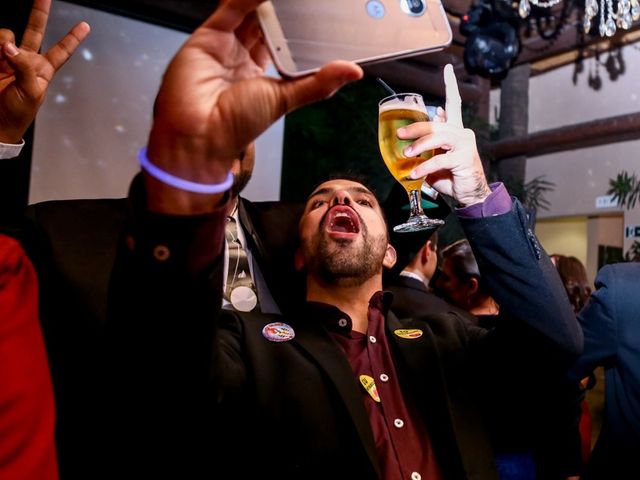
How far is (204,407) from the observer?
0.86 meters

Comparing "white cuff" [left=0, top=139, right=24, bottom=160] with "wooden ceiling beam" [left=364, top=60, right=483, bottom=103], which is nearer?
"white cuff" [left=0, top=139, right=24, bottom=160]

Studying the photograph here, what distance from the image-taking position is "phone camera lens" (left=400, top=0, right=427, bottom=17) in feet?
2.39

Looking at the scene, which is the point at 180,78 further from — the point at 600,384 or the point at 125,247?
the point at 600,384

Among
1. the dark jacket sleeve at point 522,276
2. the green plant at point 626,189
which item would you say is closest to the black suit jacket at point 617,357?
the dark jacket sleeve at point 522,276

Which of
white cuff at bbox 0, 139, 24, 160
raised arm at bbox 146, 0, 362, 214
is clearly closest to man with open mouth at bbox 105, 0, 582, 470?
raised arm at bbox 146, 0, 362, 214

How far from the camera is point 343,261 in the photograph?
5.44 ft

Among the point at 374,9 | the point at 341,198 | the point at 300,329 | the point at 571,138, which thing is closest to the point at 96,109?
the point at 341,198

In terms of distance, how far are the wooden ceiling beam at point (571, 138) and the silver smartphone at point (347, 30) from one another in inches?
243

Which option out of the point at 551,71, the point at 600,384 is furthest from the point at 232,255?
the point at 551,71

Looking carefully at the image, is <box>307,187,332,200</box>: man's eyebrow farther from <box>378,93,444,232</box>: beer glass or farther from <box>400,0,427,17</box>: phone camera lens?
<box>400,0,427,17</box>: phone camera lens

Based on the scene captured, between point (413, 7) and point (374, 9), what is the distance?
0.18ft

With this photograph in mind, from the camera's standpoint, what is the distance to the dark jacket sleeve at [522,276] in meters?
1.18

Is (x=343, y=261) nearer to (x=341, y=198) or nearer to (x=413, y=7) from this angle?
(x=341, y=198)

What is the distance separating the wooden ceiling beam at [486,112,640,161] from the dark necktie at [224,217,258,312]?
5.55m
